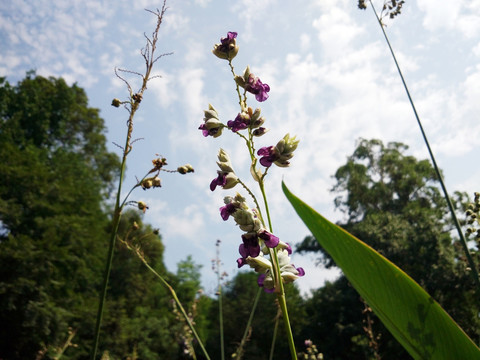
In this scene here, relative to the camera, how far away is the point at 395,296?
0.73 meters

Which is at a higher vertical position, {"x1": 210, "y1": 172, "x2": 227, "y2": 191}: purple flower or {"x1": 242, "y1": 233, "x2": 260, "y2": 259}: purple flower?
{"x1": 210, "y1": 172, "x2": 227, "y2": 191}: purple flower

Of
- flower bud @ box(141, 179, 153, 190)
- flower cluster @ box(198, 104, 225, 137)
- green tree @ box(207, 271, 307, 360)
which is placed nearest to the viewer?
flower cluster @ box(198, 104, 225, 137)

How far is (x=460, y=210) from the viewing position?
18797mm

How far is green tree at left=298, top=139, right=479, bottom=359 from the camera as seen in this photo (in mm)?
16484

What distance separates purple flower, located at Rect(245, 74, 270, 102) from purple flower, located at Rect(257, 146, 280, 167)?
0.19 meters

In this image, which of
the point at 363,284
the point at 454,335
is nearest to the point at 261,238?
the point at 363,284

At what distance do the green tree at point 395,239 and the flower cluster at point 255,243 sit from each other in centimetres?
1227

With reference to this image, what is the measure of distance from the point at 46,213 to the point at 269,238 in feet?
61.6

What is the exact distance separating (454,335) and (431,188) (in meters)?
24.3

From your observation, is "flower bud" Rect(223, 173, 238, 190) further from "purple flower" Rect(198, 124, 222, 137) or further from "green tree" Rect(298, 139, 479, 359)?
"green tree" Rect(298, 139, 479, 359)

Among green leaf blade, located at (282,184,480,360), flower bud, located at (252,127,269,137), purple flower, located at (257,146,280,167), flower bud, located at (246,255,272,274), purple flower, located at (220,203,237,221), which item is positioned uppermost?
flower bud, located at (252,127,269,137)

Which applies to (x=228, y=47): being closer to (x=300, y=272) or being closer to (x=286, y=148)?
(x=286, y=148)

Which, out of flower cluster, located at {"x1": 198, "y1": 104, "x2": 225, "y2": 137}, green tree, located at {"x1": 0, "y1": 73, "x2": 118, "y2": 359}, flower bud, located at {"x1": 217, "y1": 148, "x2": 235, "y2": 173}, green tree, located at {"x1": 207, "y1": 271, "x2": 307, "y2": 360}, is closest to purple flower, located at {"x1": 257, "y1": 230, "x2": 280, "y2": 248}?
flower bud, located at {"x1": 217, "y1": 148, "x2": 235, "y2": 173}

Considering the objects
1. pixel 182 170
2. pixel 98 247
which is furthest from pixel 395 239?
pixel 182 170
